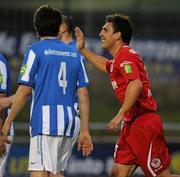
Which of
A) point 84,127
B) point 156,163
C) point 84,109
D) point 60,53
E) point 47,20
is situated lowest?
point 156,163

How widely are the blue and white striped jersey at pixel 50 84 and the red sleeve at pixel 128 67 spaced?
0.49 meters

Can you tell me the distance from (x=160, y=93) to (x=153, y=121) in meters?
9.71

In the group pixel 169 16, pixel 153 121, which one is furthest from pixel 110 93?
pixel 153 121

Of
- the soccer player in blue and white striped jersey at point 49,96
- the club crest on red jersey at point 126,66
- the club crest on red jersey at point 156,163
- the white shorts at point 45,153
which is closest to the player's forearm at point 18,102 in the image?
the soccer player in blue and white striped jersey at point 49,96

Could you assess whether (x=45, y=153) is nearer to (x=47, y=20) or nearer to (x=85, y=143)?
(x=85, y=143)

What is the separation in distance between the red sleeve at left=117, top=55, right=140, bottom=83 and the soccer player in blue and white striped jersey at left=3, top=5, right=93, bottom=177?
458 millimetres

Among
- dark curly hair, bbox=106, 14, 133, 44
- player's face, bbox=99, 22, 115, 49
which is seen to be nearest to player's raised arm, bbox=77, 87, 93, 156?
player's face, bbox=99, 22, 115, 49

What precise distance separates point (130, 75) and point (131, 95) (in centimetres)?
26

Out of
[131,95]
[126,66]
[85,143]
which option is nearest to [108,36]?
[126,66]

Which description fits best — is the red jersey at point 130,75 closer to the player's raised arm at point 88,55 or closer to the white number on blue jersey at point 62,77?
the player's raised arm at point 88,55

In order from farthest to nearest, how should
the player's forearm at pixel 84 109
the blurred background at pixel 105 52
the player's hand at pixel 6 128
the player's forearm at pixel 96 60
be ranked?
1. the blurred background at pixel 105 52
2. the player's forearm at pixel 96 60
3. the player's forearm at pixel 84 109
4. the player's hand at pixel 6 128

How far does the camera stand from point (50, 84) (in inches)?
351

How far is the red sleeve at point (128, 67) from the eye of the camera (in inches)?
356

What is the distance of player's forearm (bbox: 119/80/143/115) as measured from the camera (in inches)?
348
